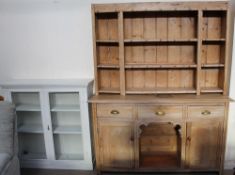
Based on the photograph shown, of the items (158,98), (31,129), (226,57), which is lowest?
(31,129)

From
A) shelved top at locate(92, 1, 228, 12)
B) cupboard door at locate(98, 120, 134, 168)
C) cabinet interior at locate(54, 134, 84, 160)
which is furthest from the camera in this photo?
cabinet interior at locate(54, 134, 84, 160)

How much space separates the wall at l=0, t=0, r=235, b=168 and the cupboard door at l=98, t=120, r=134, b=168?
0.73m

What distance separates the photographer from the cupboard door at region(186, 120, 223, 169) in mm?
2146

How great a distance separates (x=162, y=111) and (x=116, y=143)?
1.99 feet

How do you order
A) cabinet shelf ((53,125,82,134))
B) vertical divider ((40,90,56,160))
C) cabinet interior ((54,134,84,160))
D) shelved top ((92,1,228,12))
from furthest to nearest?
cabinet interior ((54,134,84,160)), cabinet shelf ((53,125,82,134)), vertical divider ((40,90,56,160)), shelved top ((92,1,228,12))

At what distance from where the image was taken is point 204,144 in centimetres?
219

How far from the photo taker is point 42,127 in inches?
96.0

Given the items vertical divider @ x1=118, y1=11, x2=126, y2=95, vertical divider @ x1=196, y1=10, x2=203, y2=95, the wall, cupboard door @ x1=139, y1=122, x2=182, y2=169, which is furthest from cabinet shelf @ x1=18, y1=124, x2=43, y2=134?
vertical divider @ x1=196, y1=10, x2=203, y2=95

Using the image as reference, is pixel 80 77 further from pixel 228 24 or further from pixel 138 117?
pixel 228 24

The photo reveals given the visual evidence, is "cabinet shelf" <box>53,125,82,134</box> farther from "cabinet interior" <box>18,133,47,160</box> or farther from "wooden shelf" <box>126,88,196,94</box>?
"wooden shelf" <box>126,88,196,94</box>

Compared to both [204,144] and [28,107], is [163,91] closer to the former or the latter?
[204,144]

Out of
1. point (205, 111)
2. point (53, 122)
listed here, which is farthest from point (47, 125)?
point (205, 111)

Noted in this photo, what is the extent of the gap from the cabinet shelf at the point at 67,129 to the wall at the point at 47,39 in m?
0.63

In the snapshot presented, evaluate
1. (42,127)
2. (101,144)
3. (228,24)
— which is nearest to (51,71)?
(42,127)
